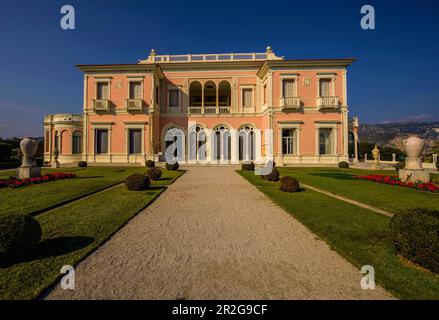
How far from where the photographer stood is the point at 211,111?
26.9 metres

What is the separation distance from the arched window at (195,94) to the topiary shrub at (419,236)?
26844 millimetres

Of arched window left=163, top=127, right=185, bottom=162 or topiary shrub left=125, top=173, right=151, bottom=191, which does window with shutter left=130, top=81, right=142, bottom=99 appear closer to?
arched window left=163, top=127, right=185, bottom=162

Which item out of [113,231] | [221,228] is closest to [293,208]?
[221,228]

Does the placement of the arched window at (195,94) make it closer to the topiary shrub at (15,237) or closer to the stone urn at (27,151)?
the stone urn at (27,151)

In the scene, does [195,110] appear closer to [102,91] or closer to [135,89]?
[135,89]

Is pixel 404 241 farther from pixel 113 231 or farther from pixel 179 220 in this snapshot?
pixel 113 231

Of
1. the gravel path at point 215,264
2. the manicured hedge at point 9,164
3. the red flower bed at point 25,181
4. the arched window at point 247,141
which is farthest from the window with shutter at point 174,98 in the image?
the gravel path at point 215,264

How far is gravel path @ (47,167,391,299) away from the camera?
2.94 meters

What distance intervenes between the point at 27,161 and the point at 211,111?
61.1ft

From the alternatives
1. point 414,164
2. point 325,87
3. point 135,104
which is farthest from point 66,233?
point 325,87

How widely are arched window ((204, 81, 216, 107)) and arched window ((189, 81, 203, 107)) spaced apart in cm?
84

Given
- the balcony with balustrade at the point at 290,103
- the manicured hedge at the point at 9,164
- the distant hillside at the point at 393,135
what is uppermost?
the distant hillside at the point at 393,135

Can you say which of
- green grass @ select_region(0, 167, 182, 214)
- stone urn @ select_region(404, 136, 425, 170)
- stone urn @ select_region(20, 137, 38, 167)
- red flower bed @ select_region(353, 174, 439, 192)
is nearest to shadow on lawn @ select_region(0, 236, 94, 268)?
green grass @ select_region(0, 167, 182, 214)

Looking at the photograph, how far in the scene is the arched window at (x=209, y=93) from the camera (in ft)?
93.7
